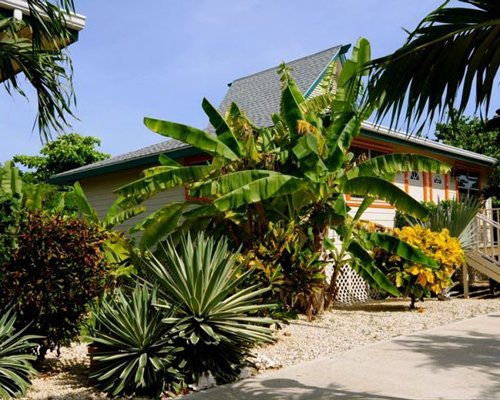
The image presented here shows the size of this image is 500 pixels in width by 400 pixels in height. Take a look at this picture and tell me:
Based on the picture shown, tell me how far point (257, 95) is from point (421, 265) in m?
9.75

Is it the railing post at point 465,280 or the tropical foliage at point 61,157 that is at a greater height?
the tropical foliage at point 61,157

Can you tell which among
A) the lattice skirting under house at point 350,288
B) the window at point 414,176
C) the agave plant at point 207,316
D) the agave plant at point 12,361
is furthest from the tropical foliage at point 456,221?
the agave plant at point 12,361

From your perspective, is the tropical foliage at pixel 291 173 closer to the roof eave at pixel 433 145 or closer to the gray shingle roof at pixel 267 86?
the roof eave at pixel 433 145

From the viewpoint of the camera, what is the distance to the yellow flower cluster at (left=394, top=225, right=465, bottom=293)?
1192 centimetres

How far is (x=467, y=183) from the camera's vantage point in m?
22.0

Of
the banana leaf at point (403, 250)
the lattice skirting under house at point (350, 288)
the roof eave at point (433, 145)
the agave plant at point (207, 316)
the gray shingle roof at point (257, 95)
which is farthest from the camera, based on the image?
the gray shingle roof at point (257, 95)

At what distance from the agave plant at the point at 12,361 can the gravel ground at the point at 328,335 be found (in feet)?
0.56

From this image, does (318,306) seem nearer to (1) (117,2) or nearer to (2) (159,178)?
(2) (159,178)

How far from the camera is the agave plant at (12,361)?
5766 mm

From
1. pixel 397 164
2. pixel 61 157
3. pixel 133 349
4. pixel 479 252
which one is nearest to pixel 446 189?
pixel 479 252

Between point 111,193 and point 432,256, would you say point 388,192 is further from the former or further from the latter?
point 111,193

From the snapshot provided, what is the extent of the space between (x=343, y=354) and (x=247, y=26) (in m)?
→ 4.83

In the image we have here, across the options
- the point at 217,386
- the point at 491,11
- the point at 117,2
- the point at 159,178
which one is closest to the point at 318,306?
the point at 159,178

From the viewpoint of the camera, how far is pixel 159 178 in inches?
416
